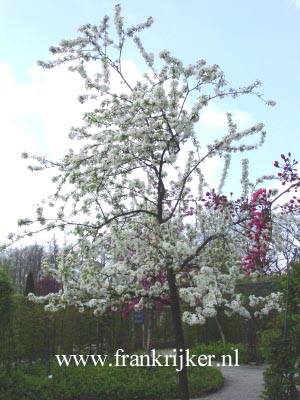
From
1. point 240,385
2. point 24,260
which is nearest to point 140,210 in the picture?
point 240,385

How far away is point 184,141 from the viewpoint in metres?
4.30

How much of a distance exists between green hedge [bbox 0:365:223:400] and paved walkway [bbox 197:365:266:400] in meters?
0.22

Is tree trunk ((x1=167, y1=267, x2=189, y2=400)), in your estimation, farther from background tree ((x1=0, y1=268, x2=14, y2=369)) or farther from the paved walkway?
background tree ((x1=0, y1=268, x2=14, y2=369))

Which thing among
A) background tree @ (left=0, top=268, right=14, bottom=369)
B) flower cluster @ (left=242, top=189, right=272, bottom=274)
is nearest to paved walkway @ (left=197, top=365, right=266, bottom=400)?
flower cluster @ (left=242, top=189, right=272, bottom=274)

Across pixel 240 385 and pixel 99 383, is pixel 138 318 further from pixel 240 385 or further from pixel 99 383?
pixel 99 383

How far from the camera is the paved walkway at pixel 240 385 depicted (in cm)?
675

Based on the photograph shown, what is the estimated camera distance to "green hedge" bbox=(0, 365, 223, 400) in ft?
19.4

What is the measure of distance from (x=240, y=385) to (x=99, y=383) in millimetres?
2592

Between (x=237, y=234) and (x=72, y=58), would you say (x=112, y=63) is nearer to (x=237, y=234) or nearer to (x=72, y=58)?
(x=72, y=58)

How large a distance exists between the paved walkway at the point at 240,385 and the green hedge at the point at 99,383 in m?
0.22

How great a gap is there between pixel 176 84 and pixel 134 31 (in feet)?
2.97

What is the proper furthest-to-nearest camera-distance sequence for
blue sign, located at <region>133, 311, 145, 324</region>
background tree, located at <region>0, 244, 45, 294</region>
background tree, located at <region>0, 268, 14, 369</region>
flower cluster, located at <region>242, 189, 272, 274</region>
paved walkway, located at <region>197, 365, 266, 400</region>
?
background tree, located at <region>0, 244, 45, 294</region> < blue sign, located at <region>133, 311, 145, 324</region> < paved walkway, located at <region>197, 365, 266, 400</region> < background tree, located at <region>0, 268, 14, 369</region> < flower cluster, located at <region>242, 189, 272, 274</region>

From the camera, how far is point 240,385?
7.65 metres

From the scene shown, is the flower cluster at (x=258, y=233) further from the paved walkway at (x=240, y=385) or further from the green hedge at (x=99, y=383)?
the green hedge at (x=99, y=383)
